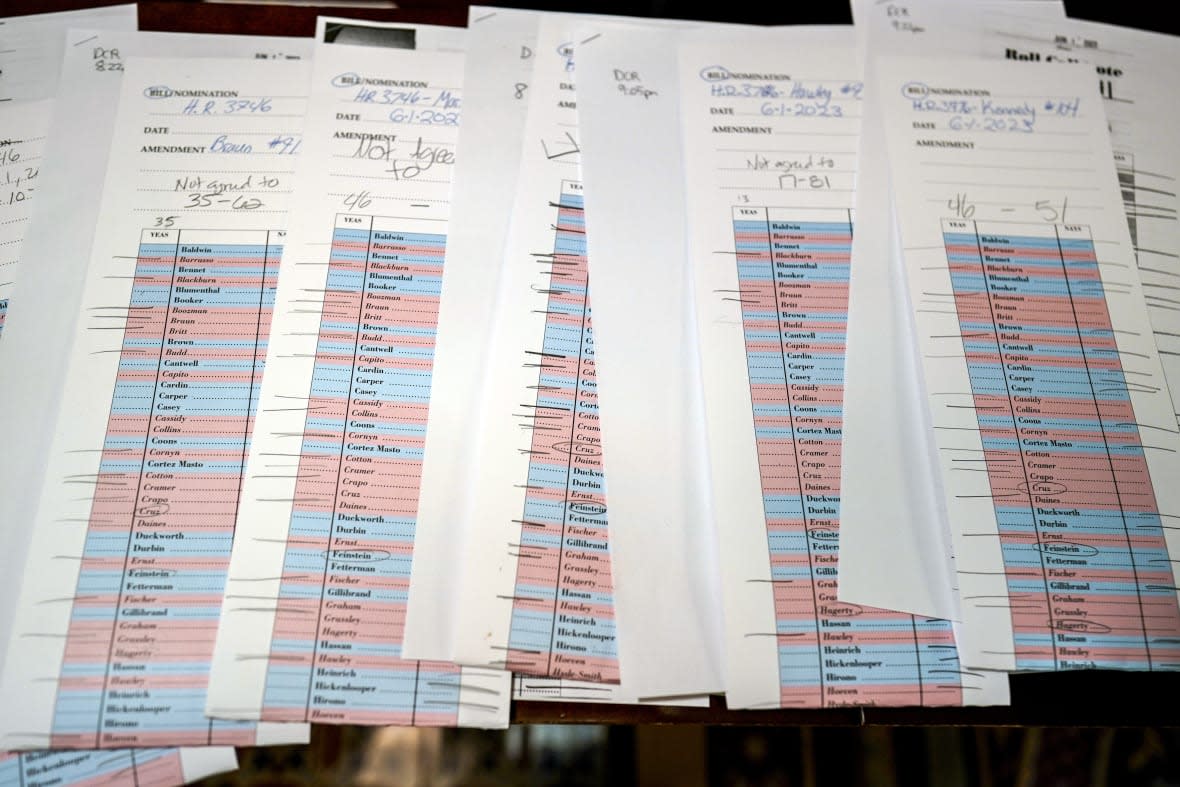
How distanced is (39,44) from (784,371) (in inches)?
28.4

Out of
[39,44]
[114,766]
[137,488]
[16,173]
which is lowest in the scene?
[114,766]

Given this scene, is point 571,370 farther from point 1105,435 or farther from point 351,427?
point 1105,435

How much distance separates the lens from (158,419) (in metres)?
0.59

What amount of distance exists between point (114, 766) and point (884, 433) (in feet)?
2.00

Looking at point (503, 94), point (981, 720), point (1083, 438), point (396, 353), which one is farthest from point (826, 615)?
point (503, 94)

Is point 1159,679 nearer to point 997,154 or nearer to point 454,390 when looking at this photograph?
point 997,154

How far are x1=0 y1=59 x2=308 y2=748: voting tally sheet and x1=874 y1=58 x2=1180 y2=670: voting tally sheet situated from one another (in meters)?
0.52

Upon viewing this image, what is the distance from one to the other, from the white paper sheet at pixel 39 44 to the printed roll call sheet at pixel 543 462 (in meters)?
0.41

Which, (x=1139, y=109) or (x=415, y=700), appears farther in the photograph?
(x=1139, y=109)

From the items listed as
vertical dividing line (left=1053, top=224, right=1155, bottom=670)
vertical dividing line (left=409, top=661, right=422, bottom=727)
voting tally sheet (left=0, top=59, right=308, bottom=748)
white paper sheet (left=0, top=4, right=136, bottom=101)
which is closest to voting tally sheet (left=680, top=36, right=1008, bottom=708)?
vertical dividing line (left=1053, top=224, right=1155, bottom=670)

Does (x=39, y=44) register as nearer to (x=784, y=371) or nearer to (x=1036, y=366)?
(x=784, y=371)

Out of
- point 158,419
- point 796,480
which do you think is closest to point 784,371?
point 796,480

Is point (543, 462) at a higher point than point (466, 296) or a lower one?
lower

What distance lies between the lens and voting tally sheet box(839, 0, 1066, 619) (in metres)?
0.57
